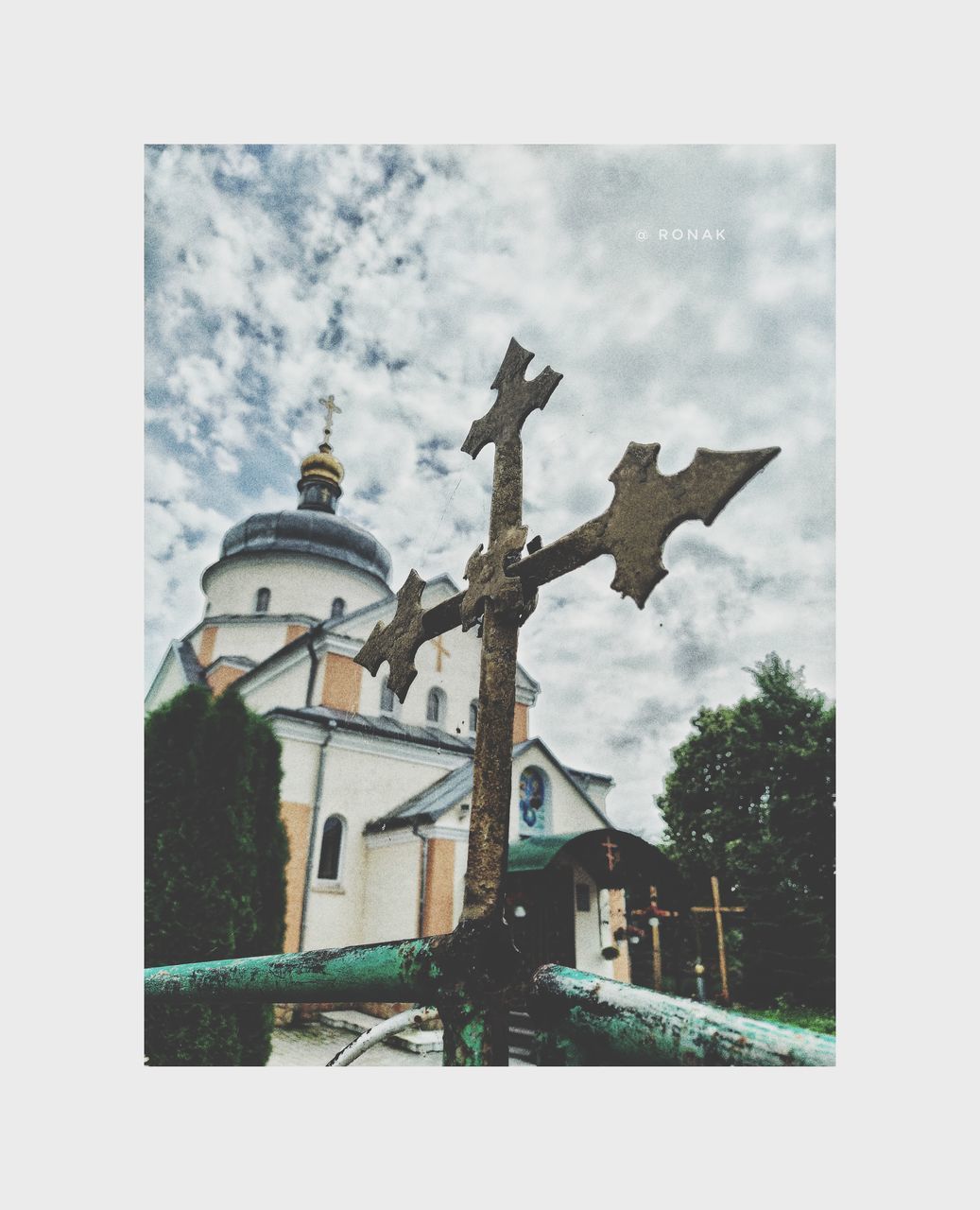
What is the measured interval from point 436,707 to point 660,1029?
9736 millimetres

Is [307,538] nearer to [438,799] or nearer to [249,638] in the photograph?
[249,638]

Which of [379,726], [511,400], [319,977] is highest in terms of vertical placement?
[511,400]

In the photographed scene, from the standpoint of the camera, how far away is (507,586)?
91 cm

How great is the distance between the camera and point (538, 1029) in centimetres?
72

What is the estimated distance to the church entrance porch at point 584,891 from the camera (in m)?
7.86

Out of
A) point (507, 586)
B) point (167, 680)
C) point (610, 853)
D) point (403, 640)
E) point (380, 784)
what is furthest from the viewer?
point (167, 680)

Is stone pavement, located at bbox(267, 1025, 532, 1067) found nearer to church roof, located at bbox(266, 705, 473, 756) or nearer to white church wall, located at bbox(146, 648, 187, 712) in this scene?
church roof, located at bbox(266, 705, 473, 756)

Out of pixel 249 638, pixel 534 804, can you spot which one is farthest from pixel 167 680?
pixel 534 804

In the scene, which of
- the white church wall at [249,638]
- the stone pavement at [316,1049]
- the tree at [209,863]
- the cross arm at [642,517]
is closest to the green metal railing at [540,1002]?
the cross arm at [642,517]

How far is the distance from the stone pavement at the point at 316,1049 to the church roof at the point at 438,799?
2038 mm

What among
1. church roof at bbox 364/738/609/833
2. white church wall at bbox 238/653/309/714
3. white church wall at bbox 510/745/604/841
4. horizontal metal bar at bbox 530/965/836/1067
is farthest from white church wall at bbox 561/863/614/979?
horizontal metal bar at bbox 530/965/836/1067

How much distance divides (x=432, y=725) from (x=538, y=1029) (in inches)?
373

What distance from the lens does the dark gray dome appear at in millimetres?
11750

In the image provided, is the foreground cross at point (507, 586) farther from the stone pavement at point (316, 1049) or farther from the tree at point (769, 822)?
the tree at point (769, 822)
